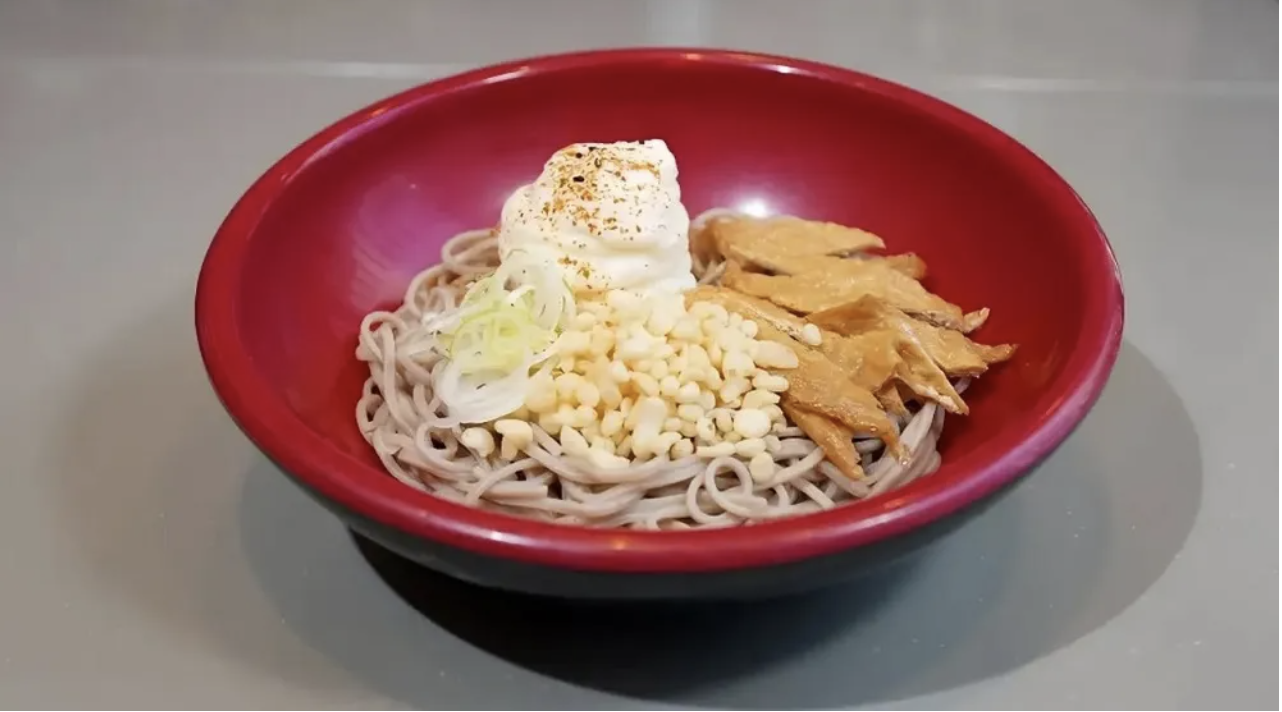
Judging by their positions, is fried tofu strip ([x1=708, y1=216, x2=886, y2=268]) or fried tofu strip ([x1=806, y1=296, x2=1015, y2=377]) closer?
fried tofu strip ([x1=806, y1=296, x2=1015, y2=377])

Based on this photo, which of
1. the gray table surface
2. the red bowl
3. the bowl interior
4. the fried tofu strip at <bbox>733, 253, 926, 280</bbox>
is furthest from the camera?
the fried tofu strip at <bbox>733, 253, 926, 280</bbox>

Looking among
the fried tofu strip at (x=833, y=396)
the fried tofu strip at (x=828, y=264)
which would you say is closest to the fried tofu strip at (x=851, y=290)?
the fried tofu strip at (x=828, y=264)

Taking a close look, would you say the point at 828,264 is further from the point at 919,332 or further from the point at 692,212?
the point at 692,212

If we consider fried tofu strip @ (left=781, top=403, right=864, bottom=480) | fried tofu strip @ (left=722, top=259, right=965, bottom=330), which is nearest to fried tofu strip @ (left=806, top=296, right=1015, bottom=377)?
fried tofu strip @ (left=722, top=259, right=965, bottom=330)

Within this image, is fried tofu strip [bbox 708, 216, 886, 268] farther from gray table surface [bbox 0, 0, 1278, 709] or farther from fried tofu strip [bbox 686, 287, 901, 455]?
gray table surface [bbox 0, 0, 1278, 709]

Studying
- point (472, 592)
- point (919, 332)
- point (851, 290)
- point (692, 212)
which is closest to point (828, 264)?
point (851, 290)

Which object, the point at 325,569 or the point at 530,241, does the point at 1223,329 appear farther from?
the point at 325,569

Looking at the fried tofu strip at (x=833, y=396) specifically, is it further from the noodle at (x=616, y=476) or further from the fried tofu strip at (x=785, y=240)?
the fried tofu strip at (x=785, y=240)
